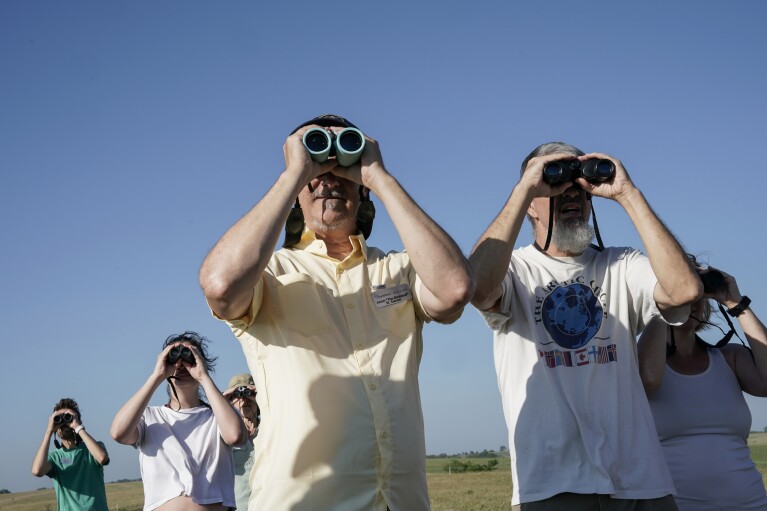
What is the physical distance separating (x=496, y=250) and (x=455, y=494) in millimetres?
18391

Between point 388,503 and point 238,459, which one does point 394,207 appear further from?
point 238,459

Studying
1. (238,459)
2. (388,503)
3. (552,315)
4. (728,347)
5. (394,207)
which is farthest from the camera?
(238,459)

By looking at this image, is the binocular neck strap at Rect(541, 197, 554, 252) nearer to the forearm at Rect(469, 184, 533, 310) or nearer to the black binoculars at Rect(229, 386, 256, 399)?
the forearm at Rect(469, 184, 533, 310)

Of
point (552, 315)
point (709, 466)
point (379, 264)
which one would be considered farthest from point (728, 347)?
point (379, 264)

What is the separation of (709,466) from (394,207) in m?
2.73

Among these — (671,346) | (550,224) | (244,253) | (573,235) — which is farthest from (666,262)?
(244,253)

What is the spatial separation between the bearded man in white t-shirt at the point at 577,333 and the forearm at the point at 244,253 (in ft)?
3.92

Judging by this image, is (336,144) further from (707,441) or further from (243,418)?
(243,418)

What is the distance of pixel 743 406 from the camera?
5020 mm

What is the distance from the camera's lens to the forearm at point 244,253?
296 centimetres

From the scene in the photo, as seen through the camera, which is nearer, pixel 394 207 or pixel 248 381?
pixel 394 207

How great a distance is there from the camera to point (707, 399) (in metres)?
4.89

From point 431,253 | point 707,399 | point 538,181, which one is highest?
point 538,181

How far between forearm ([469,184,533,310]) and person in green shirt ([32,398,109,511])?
6.99 metres
